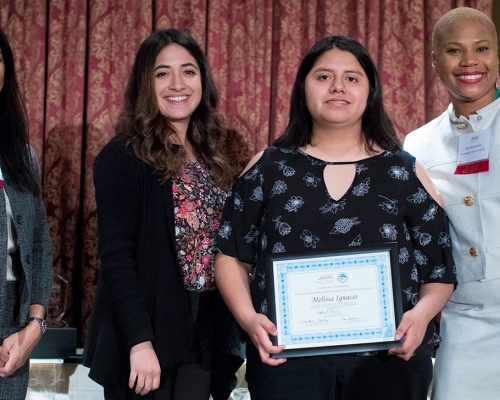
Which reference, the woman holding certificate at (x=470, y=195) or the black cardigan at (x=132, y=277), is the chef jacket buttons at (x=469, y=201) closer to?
the woman holding certificate at (x=470, y=195)

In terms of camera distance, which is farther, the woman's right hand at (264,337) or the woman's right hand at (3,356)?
the woman's right hand at (3,356)

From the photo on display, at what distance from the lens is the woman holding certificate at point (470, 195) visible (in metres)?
2.05

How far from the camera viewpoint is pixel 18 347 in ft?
6.32

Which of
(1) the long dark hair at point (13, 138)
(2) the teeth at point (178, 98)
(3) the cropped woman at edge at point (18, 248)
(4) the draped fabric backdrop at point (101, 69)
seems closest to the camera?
(3) the cropped woman at edge at point (18, 248)

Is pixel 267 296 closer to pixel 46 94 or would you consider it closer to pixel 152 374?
pixel 152 374

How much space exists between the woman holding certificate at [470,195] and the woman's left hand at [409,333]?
1.27 feet

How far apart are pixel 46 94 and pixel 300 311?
224 cm

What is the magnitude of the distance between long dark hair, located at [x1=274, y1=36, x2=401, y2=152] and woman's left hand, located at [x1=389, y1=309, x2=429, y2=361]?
0.53 metres

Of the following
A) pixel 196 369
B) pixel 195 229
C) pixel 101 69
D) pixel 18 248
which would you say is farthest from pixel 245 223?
pixel 101 69

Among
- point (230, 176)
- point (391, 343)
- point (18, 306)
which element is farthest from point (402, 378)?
point (18, 306)

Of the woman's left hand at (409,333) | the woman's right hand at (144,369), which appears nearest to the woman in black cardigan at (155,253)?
the woman's right hand at (144,369)

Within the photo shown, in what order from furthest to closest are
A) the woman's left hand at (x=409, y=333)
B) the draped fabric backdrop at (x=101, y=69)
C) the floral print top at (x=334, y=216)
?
1. the draped fabric backdrop at (x=101, y=69)
2. the floral print top at (x=334, y=216)
3. the woman's left hand at (x=409, y=333)

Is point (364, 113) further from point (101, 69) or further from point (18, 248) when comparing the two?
point (101, 69)

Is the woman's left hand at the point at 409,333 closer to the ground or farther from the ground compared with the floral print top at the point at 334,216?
closer to the ground
